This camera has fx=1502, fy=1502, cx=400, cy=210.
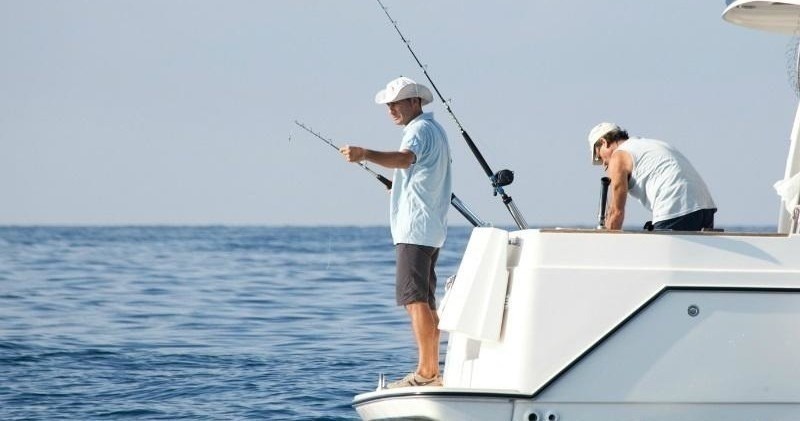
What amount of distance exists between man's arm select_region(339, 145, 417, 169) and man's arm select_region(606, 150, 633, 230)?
0.85 meters

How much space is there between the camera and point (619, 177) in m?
6.27

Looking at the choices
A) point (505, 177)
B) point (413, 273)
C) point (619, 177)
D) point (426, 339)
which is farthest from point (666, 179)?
point (426, 339)

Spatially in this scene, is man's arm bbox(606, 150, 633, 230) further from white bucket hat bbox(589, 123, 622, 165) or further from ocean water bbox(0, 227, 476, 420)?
ocean water bbox(0, 227, 476, 420)

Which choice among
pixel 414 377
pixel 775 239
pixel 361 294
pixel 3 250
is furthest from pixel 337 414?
pixel 3 250

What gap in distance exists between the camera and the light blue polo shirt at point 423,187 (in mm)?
6520

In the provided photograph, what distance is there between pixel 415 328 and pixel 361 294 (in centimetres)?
1389

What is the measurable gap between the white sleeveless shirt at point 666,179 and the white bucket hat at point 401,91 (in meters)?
0.95

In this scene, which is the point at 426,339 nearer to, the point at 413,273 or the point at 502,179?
the point at 413,273

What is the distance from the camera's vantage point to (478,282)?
5.86 metres

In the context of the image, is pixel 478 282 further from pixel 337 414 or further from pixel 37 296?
pixel 37 296

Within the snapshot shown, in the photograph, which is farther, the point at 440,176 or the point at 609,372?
the point at 440,176

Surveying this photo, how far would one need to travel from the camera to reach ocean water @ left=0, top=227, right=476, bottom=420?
941 cm

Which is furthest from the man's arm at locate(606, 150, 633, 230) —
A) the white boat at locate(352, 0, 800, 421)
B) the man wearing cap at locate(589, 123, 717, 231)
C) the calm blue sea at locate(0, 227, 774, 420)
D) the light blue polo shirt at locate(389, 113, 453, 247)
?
the calm blue sea at locate(0, 227, 774, 420)

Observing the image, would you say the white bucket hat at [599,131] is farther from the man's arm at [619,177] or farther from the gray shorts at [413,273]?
the gray shorts at [413,273]
